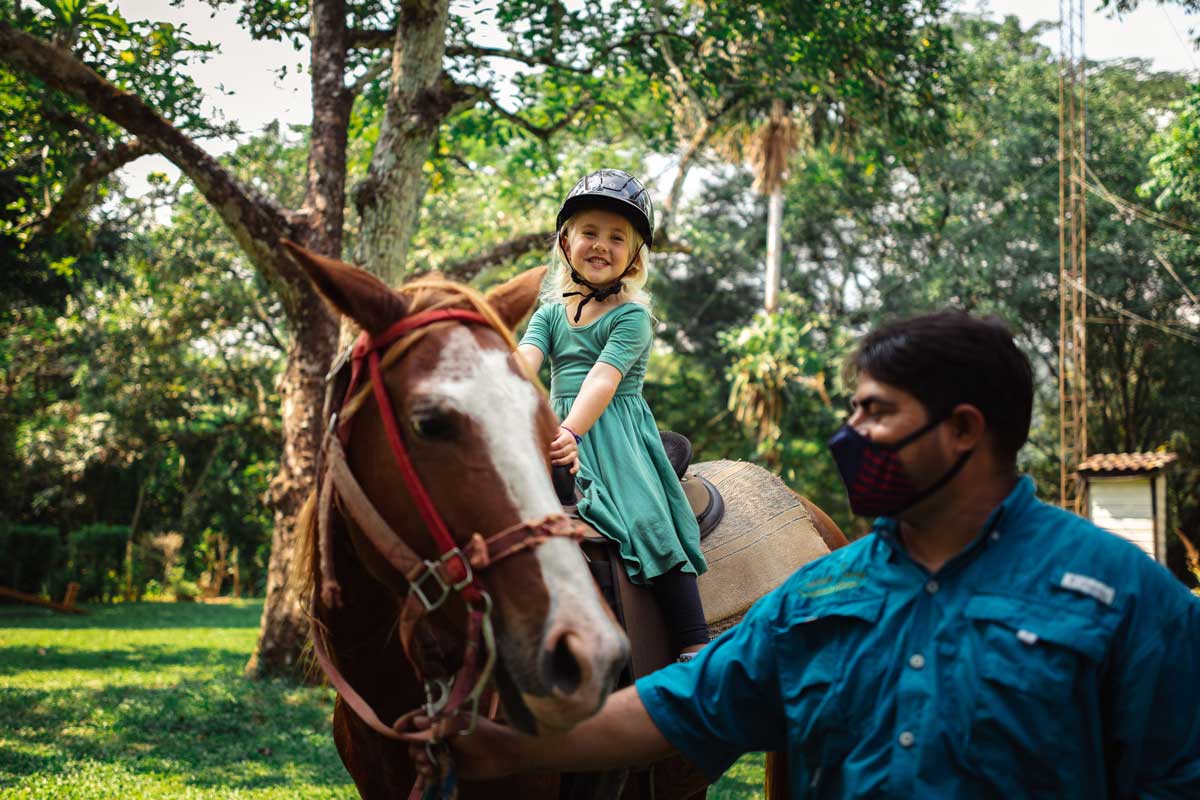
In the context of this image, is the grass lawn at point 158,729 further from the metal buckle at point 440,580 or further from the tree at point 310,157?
the metal buckle at point 440,580

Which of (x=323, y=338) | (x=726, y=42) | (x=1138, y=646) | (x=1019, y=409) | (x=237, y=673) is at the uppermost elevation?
(x=726, y=42)

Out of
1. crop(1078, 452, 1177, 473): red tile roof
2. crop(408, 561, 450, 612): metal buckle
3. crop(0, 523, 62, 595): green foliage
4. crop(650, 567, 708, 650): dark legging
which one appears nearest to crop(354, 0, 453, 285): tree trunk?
crop(650, 567, 708, 650): dark legging

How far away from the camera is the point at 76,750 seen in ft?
22.0

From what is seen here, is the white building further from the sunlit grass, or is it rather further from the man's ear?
the man's ear

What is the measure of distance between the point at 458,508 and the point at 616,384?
3.42 ft

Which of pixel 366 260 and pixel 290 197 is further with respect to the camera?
pixel 290 197

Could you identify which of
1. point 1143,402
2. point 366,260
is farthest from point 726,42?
point 1143,402

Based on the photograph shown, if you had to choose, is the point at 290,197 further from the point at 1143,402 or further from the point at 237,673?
the point at 1143,402

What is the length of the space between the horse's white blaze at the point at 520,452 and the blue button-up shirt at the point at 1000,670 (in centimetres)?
47

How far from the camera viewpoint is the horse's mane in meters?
2.00

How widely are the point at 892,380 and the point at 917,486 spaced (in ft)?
0.68

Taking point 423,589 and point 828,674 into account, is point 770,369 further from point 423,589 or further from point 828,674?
point 423,589

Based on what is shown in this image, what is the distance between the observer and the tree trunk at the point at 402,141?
8.88m

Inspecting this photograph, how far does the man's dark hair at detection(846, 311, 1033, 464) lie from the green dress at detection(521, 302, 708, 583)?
1.10 m
